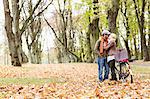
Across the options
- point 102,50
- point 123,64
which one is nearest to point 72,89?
point 102,50

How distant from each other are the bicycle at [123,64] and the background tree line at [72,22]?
4557 mm

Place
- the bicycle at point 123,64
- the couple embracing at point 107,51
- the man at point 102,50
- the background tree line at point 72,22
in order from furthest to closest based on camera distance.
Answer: the background tree line at point 72,22 → the man at point 102,50 → the couple embracing at point 107,51 → the bicycle at point 123,64

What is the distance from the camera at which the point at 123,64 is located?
12766mm

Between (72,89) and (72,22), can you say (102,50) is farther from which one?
(72,22)

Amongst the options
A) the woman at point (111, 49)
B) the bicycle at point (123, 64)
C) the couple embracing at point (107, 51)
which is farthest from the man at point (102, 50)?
the bicycle at point (123, 64)

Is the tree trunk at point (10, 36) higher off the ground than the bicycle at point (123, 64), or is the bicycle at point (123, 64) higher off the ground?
the tree trunk at point (10, 36)

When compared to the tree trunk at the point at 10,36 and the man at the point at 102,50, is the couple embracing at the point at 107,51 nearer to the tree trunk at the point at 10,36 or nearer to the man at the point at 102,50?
the man at the point at 102,50

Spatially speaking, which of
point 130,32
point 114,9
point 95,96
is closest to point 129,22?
point 130,32

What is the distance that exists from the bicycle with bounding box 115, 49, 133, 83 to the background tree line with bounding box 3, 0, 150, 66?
4557 millimetres

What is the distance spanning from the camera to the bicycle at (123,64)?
12570mm

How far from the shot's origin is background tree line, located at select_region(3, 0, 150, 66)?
80.3 ft

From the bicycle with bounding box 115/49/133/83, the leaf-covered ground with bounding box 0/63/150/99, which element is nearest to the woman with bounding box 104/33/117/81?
the bicycle with bounding box 115/49/133/83

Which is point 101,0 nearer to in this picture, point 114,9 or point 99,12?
point 99,12

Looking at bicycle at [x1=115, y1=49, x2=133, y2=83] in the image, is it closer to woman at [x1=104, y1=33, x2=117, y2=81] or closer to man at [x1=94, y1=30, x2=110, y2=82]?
woman at [x1=104, y1=33, x2=117, y2=81]
